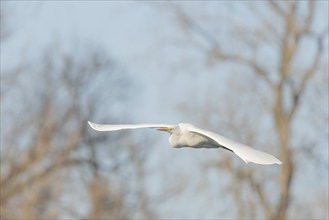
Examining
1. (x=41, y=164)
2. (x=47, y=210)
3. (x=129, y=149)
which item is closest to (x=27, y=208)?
(x=47, y=210)

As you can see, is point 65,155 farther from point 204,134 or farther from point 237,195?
point 204,134

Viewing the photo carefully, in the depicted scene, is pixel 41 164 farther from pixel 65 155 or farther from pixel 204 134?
pixel 204 134

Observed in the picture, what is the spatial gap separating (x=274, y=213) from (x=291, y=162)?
132cm

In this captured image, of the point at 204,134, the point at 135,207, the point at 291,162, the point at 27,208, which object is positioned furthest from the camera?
the point at 135,207

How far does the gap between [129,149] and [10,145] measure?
343 cm

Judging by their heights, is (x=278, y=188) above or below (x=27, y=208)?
above

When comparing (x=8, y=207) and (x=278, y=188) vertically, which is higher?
(x=278, y=188)

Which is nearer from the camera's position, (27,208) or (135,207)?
(27,208)

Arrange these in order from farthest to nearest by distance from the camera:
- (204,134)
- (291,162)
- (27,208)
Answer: (27,208)
(291,162)
(204,134)

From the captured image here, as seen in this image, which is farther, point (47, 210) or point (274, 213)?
point (47, 210)

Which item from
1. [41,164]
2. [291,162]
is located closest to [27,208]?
[41,164]

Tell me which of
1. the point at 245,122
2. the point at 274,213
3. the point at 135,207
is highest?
the point at 245,122

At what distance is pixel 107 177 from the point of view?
2542 centimetres

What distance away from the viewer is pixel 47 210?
2358 centimetres
